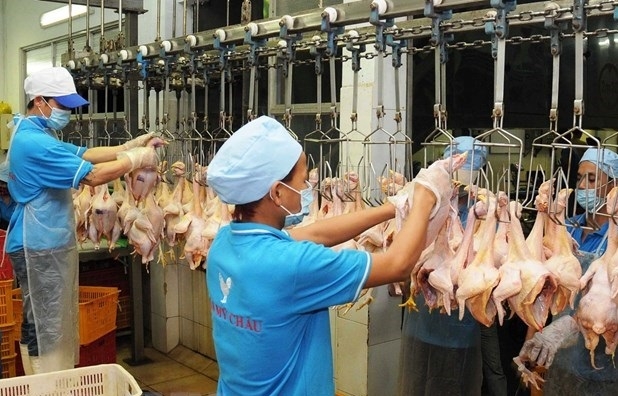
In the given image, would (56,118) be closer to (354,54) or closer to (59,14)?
(354,54)

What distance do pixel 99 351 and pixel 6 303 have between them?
842mm

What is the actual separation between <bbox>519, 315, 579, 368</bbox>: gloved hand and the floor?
10.3 feet

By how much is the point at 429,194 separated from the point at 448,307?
618 millimetres

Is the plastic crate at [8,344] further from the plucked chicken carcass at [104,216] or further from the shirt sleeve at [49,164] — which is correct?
the shirt sleeve at [49,164]

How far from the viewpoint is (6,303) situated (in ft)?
15.8

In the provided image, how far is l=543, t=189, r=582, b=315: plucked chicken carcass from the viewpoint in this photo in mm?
2338

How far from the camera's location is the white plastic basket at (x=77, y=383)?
3.29 metres

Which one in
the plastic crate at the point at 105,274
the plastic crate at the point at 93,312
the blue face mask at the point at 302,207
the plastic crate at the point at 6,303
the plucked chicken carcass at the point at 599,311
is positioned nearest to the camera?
the blue face mask at the point at 302,207

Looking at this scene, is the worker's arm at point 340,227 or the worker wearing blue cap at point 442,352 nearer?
the worker's arm at point 340,227

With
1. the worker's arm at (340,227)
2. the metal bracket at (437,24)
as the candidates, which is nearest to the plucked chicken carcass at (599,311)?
the worker's arm at (340,227)

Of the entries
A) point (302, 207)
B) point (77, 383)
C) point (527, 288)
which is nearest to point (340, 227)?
point (302, 207)

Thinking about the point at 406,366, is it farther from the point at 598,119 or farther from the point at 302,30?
the point at 598,119

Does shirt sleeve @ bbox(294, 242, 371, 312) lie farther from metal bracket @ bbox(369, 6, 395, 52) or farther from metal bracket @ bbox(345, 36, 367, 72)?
metal bracket @ bbox(345, 36, 367, 72)

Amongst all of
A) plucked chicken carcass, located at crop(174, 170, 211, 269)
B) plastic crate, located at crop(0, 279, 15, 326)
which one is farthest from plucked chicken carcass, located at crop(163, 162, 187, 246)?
plastic crate, located at crop(0, 279, 15, 326)
